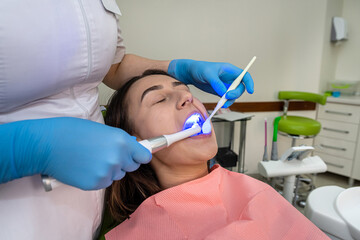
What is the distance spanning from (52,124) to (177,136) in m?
0.33

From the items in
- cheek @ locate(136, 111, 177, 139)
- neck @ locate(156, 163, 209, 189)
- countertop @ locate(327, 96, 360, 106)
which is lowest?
neck @ locate(156, 163, 209, 189)

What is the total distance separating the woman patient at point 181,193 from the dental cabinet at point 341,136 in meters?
2.11

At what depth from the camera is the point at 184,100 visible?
87cm

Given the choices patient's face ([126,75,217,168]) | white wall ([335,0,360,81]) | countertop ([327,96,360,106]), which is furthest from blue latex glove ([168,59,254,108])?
white wall ([335,0,360,81])

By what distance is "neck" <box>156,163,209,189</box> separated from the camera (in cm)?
93

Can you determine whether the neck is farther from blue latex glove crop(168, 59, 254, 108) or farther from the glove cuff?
the glove cuff

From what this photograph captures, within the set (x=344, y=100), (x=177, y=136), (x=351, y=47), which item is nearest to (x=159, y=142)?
(x=177, y=136)

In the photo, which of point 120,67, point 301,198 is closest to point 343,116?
point 301,198

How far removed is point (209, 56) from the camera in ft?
8.15

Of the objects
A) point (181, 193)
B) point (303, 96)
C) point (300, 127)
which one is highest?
point (303, 96)

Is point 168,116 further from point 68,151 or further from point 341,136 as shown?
point 341,136

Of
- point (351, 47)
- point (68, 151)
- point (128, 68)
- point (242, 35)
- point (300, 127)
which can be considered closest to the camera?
point (68, 151)

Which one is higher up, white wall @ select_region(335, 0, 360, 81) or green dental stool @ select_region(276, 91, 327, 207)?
white wall @ select_region(335, 0, 360, 81)

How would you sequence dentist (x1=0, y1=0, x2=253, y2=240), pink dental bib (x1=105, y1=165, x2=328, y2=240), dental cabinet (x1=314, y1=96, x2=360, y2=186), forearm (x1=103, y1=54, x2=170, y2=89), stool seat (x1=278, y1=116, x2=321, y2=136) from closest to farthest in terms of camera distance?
dentist (x1=0, y1=0, x2=253, y2=240) < pink dental bib (x1=105, y1=165, x2=328, y2=240) < forearm (x1=103, y1=54, x2=170, y2=89) < stool seat (x1=278, y1=116, x2=321, y2=136) < dental cabinet (x1=314, y1=96, x2=360, y2=186)
